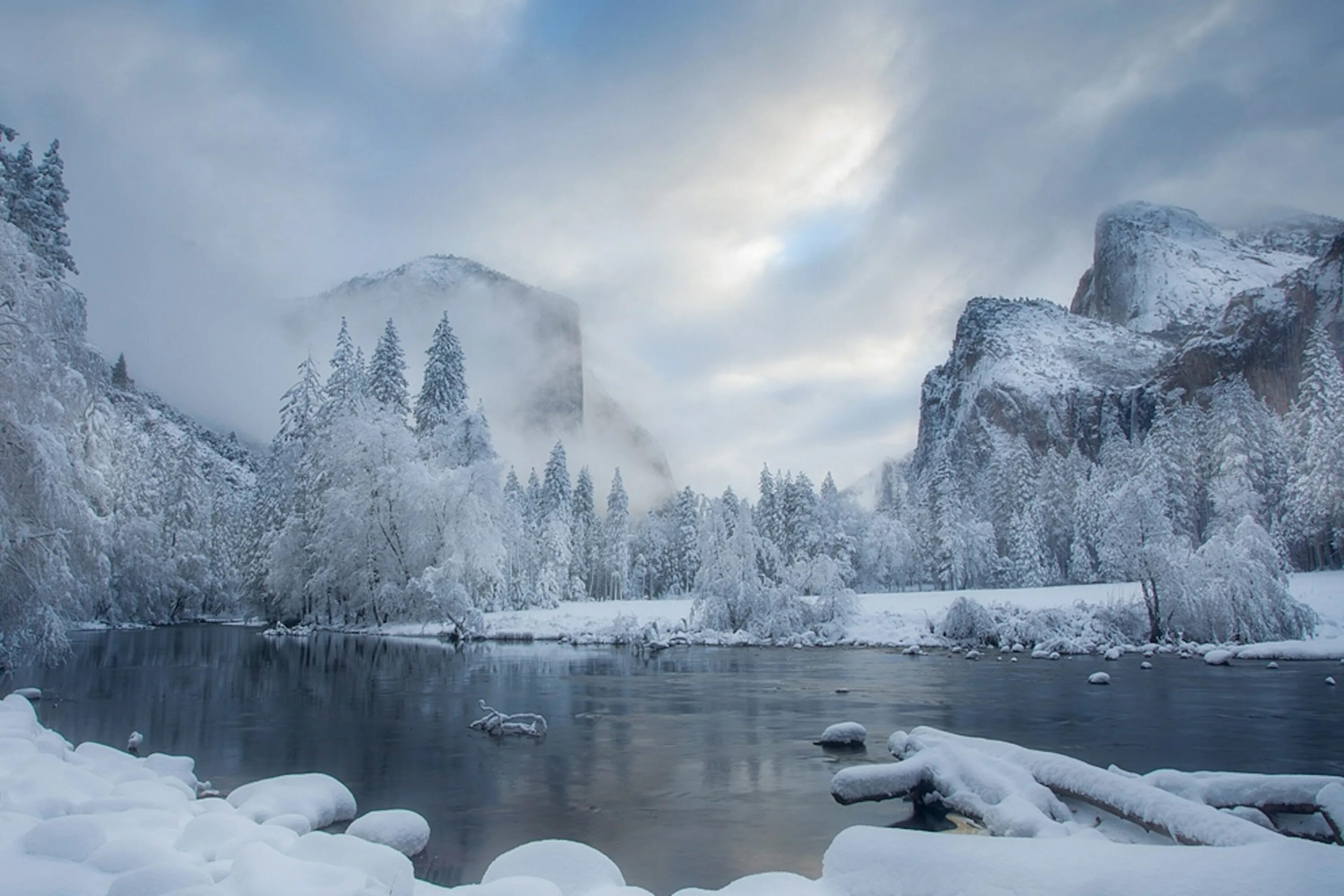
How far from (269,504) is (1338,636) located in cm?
6030

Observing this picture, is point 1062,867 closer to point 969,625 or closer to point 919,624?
point 969,625

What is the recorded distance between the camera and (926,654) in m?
30.9

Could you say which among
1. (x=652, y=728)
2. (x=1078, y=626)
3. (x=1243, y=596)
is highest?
(x=1243, y=596)

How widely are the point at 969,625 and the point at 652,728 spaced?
990 inches

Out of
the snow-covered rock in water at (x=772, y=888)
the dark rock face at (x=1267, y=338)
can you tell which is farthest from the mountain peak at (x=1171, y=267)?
the snow-covered rock in water at (x=772, y=888)

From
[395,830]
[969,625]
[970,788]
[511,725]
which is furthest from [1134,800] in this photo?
[969,625]

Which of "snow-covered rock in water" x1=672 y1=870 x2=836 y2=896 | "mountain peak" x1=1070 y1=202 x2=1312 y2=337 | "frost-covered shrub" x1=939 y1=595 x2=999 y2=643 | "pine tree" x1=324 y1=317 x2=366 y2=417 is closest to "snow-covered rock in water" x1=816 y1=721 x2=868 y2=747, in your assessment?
"snow-covered rock in water" x1=672 y1=870 x2=836 y2=896

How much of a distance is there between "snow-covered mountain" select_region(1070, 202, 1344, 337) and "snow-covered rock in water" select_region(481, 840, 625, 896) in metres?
171

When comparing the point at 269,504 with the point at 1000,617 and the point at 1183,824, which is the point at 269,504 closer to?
the point at 1000,617

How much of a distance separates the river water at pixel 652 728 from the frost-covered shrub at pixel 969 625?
22.1 feet

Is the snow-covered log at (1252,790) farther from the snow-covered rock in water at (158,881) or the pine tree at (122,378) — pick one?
the pine tree at (122,378)

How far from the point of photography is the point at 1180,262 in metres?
171

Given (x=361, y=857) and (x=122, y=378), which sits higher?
(x=122, y=378)

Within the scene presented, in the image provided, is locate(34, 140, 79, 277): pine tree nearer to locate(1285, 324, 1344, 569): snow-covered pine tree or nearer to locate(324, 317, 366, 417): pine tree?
locate(324, 317, 366, 417): pine tree
